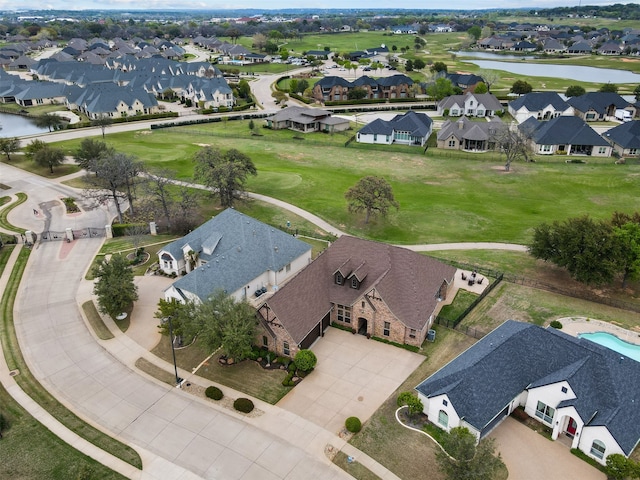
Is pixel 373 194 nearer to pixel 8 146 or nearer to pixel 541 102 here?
pixel 8 146

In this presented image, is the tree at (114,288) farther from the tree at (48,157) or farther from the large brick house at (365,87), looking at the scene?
the large brick house at (365,87)

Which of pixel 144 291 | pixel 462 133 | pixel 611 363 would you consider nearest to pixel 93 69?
pixel 462 133

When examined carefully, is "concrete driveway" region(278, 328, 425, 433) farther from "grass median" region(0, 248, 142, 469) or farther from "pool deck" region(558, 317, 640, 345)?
"pool deck" region(558, 317, 640, 345)

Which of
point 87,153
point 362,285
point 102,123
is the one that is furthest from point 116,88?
point 362,285

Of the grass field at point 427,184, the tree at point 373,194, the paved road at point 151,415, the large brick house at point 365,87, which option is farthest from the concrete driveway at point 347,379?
the large brick house at point 365,87

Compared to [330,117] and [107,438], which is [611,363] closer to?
[107,438]

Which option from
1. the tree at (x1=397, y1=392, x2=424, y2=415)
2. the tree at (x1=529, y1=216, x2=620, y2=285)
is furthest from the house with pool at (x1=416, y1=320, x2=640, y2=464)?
the tree at (x1=529, y1=216, x2=620, y2=285)

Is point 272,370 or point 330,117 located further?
point 330,117
